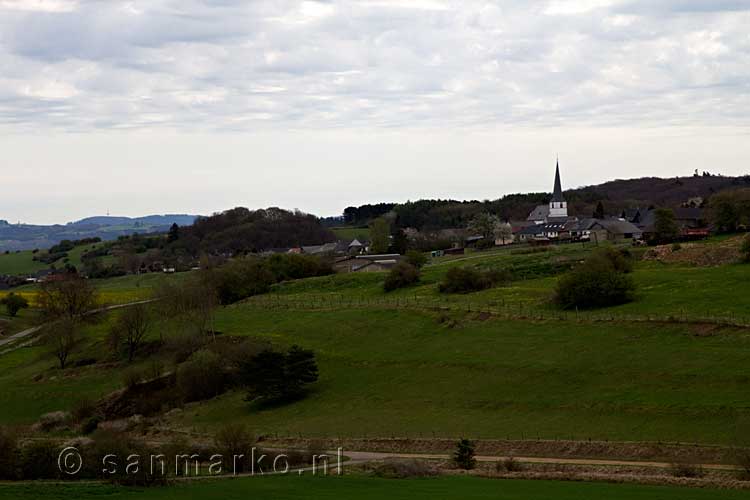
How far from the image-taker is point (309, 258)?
117 m

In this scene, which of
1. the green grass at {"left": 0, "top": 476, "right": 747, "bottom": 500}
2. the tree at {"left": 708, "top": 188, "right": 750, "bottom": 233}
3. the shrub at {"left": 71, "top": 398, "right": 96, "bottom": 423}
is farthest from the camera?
the tree at {"left": 708, "top": 188, "right": 750, "bottom": 233}

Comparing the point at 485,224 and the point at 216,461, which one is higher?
the point at 485,224

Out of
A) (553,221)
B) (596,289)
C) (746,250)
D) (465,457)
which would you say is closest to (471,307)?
(596,289)

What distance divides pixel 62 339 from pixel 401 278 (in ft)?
95.4

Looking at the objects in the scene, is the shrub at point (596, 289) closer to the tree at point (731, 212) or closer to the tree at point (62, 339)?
the tree at point (731, 212)

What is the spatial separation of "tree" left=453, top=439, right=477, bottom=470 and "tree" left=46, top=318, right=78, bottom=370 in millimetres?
47518

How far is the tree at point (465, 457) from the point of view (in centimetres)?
4097

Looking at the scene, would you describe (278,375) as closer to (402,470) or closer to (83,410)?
(83,410)

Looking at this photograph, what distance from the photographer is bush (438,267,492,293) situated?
84.5 meters

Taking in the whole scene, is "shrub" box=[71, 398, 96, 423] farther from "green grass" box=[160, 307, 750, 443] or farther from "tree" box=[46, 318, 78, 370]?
"tree" box=[46, 318, 78, 370]

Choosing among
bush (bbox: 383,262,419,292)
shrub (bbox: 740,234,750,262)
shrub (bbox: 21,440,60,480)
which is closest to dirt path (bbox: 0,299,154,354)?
bush (bbox: 383,262,419,292)

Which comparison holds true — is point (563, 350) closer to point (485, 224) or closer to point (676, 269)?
point (676, 269)

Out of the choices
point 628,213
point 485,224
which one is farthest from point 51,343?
point 628,213

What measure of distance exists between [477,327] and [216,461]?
89.4 ft
